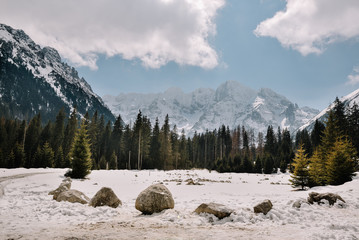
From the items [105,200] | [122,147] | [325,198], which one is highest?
[122,147]

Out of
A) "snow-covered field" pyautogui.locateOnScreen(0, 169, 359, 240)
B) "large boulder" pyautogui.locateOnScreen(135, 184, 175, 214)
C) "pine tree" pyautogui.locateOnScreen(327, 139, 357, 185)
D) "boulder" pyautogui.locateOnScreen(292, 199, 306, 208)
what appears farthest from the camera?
"pine tree" pyautogui.locateOnScreen(327, 139, 357, 185)

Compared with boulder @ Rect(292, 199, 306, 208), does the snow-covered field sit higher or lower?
lower

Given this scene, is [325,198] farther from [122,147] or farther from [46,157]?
[122,147]

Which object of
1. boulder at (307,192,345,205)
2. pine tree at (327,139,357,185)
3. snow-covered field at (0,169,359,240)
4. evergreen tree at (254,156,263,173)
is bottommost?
evergreen tree at (254,156,263,173)

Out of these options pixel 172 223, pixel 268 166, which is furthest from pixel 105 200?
pixel 268 166

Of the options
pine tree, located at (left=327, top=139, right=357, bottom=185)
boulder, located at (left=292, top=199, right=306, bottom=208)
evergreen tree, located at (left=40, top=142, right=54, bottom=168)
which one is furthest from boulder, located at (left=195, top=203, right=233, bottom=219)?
evergreen tree, located at (left=40, top=142, right=54, bottom=168)

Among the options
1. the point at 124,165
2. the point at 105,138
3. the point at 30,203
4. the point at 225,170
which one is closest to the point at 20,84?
the point at 105,138

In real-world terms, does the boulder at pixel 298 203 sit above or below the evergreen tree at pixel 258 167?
above

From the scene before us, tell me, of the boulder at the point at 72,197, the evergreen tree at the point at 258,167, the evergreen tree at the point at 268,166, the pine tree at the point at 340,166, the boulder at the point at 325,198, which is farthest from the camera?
the evergreen tree at the point at 258,167

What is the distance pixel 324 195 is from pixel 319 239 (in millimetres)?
5179

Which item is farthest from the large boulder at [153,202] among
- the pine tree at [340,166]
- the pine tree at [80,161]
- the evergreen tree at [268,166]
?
the evergreen tree at [268,166]

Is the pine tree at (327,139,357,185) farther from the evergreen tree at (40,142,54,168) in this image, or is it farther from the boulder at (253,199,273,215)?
the evergreen tree at (40,142,54,168)

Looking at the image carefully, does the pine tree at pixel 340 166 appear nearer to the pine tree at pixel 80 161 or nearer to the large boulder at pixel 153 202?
the large boulder at pixel 153 202

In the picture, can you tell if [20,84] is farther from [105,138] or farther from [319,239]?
[319,239]
